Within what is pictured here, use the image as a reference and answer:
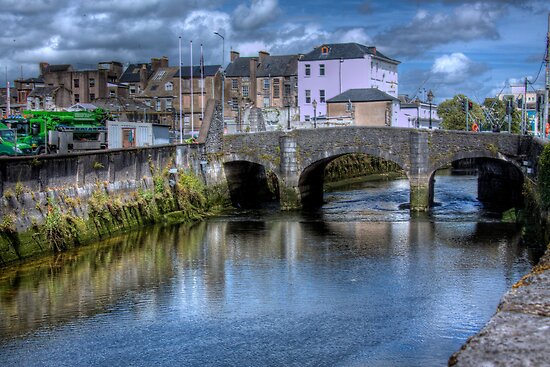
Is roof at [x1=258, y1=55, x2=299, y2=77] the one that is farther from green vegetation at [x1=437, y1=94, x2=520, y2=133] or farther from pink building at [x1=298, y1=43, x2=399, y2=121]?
green vegetation at [x1=437, y1=94, x2=520, y2=133]

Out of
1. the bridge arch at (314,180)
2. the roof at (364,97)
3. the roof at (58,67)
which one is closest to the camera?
the bridge arch at (314,180)

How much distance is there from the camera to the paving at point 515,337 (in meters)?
6.68

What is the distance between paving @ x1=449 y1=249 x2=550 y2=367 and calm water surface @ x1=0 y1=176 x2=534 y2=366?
725 cm

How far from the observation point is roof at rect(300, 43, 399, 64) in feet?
248

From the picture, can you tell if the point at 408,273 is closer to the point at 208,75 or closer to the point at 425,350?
the point at 425,350

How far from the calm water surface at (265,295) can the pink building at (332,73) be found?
4050 cm

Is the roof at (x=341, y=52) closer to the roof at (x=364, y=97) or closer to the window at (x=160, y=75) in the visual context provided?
the roof at (x=364, y=97)

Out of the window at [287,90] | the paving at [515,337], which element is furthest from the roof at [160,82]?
the paving at [515,337]

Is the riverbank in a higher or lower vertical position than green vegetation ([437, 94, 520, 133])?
lower

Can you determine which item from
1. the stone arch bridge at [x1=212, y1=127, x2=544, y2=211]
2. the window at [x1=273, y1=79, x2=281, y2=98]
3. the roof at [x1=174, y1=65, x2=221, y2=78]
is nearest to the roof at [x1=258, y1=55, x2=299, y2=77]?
the window at [x1=273, y1=79, x2=281, y2=98]

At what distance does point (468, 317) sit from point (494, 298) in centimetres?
232

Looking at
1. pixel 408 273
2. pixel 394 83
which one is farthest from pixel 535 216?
pixel 394 83

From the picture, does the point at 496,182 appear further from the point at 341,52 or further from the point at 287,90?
the point at 287,90

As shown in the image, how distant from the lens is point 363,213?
40.2 meters
